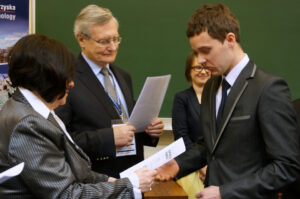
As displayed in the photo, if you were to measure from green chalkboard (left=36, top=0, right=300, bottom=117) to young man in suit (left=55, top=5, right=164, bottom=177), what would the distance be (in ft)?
4.77

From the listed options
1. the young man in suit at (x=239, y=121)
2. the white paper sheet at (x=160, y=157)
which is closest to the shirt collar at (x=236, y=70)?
the young man in suit at (x=239, y=121)

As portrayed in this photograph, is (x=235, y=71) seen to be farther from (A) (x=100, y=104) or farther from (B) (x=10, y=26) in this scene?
(B) (x=10, y=26)

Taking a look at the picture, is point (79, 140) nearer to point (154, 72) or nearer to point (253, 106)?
point (253, 106)

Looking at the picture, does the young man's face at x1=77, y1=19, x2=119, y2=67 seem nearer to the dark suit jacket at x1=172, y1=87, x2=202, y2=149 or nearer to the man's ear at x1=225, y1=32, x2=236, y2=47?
the man's ear at x1=225, y1=32, x2=236, y2=47

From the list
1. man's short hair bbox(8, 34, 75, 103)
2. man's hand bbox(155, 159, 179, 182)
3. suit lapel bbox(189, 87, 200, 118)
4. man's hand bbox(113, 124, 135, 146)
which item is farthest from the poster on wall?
man's short hair bbox(8, 34, 75, 103)

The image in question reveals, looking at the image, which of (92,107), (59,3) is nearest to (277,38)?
(59,3)

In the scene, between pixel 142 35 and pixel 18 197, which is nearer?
pixel 18 197

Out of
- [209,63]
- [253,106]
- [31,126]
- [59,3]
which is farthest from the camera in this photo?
[59,3]

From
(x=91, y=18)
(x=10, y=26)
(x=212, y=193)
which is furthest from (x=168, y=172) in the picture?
(x=10, y=26)

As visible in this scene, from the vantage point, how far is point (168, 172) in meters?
2.23

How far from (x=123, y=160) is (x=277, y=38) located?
2374 millimetres

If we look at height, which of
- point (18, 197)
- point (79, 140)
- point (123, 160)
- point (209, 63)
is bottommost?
point (123, 160)

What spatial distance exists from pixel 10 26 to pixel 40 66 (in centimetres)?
189

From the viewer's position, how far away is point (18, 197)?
1600 mm
